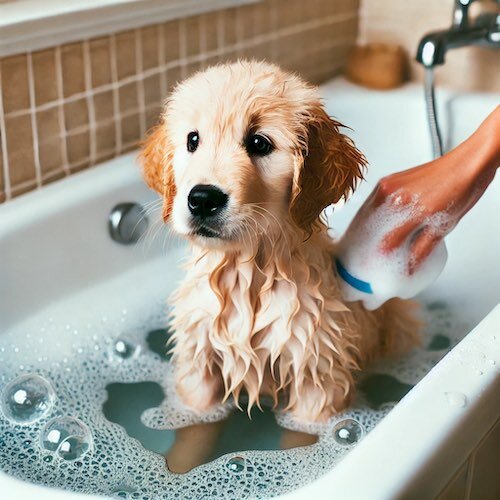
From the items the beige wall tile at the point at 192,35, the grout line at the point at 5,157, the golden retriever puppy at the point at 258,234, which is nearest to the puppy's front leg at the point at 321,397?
the golden retriever puppy at the point at 258,234

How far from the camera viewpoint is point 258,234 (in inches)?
42.0

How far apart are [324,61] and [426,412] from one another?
144cm

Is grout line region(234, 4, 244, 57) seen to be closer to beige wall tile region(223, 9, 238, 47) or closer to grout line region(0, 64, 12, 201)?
beige wall tile region(223, 9, 238, 47)

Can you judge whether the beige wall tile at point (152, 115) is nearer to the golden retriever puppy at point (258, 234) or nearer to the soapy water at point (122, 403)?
the soapy water at point (122, 403)

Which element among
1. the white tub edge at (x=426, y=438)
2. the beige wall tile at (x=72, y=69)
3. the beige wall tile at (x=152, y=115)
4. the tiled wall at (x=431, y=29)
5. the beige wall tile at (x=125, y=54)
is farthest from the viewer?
the tiled wall at (x=431, y=29)

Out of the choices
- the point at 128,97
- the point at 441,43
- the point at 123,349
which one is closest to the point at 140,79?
the point at 128,97

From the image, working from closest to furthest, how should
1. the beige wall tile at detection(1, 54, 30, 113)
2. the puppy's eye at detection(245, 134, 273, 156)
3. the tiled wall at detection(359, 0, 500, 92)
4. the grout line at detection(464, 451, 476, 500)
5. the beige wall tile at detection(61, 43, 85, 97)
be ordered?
the grout line at detection(464, 451, 476, 500) < the puppy's eye at detection(245, 134, 273, 156) < the beige wall tile at detection(1, 54, 30, 113) < the beige wall tile at detection(61, 43, 85, 97) < the tiled wall at detection(359, 0, 500, 92)

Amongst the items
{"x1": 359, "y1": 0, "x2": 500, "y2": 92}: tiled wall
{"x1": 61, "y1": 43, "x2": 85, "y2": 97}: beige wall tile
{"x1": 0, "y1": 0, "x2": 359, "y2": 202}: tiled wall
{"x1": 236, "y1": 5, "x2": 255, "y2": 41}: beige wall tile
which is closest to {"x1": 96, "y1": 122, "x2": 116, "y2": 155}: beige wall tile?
{"x1": 0, "y1": 0, "x2": 359, "y2": 202}: tiled wall

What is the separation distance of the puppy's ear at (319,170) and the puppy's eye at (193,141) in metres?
0.14

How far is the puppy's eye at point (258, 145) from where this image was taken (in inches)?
40.7

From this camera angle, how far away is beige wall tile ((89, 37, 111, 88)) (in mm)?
1576

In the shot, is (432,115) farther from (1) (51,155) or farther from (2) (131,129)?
(1) (51,155)

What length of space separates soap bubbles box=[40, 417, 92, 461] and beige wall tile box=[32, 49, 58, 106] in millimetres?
620

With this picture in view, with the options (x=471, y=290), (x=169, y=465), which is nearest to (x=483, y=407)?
(x=169, y=465)
